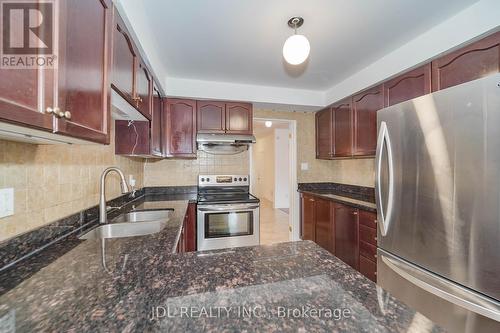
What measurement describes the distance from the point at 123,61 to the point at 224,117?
167 centimetres

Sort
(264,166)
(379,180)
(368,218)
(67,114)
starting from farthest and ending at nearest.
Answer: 1. (264,166)
2. (368,218)
3. (379,180)
4. (67,114)

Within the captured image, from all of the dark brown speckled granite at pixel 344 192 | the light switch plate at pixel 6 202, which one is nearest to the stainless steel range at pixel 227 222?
the dark brown speckled granite at pixel 344 192

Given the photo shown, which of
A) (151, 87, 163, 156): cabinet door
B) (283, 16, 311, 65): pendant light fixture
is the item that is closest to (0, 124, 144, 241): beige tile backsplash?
(151, 87, 163, 156): cabinet door

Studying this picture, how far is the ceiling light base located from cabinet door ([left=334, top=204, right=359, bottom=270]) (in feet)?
5.88

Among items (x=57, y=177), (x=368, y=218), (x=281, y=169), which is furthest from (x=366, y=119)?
(x=281, y=169)

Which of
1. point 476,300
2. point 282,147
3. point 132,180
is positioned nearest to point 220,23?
point 132,180

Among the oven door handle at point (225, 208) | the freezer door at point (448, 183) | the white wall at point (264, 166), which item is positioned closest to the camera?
the freezer door at point (448, 183)

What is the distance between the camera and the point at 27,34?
1.89ft

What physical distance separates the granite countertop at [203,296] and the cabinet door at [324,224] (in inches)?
72.8

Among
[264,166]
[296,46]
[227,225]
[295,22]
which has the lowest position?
[227,225]

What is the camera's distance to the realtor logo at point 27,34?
529 mm

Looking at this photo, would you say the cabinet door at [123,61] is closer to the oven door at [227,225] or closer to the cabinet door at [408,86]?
the oven door at [227,225]

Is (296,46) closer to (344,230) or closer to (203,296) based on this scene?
(203,296)

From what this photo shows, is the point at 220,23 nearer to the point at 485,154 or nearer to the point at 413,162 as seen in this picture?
the point at 413,162
